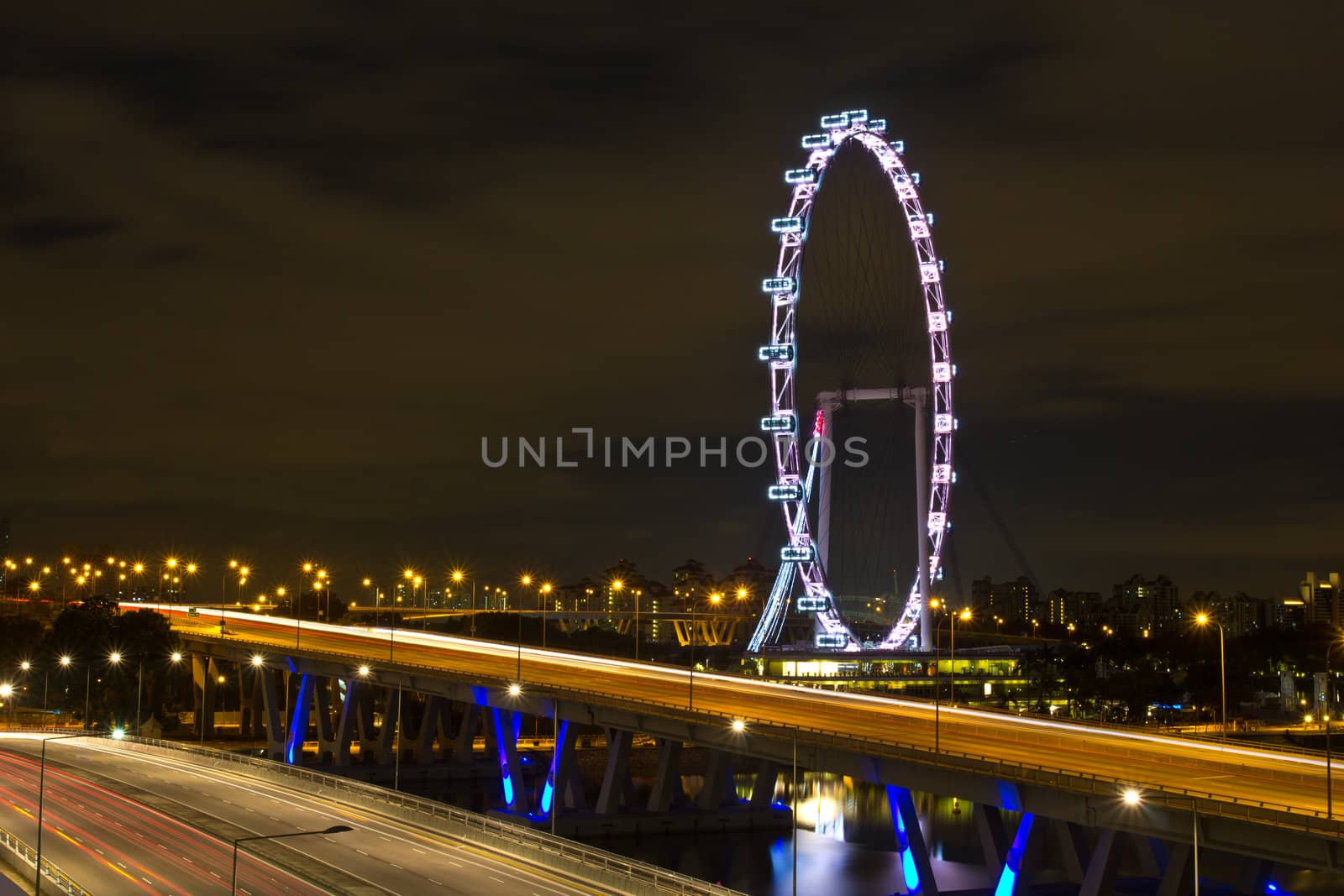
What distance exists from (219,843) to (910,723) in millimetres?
32094

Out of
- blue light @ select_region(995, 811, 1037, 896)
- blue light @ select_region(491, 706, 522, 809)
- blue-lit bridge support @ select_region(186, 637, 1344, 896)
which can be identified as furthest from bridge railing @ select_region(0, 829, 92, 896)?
blue light @ select_region(491, 706, 522, 809)

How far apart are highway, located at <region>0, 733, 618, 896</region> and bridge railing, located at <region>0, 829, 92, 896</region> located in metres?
0.73

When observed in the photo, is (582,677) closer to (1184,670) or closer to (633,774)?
(633,774)

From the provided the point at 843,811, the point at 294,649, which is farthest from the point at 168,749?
the point at 843,811

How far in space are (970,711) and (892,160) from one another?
2343 inches

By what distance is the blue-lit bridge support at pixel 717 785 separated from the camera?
172ft

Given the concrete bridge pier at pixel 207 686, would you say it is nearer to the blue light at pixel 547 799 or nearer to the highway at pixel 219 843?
the blue light at pixel 547 799

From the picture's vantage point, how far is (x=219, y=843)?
59.7m

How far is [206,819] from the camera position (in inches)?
2576

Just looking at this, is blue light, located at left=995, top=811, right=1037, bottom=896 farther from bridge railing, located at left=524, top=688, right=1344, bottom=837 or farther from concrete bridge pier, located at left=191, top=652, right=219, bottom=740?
concrete bridge pier, located at left=191, top=652, right=219, bottom=740

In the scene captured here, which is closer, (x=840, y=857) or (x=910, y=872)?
(x=910, y=872)

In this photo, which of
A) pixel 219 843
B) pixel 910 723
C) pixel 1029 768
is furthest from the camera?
pixel 910 723

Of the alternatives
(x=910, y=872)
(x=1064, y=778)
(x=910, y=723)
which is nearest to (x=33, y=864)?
(x=910, y=872)

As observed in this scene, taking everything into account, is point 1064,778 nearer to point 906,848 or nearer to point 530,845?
point 906,848
